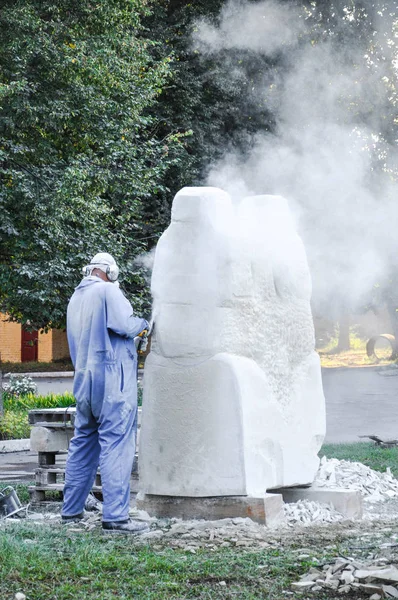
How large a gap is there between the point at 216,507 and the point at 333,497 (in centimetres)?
126

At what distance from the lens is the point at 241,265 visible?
7180 millimetres

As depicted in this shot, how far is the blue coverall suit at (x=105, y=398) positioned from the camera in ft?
21.7

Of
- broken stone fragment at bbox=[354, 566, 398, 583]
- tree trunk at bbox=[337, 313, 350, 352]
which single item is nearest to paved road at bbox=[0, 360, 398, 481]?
broken stone fragment at bbox=[354, 566, 398, 583]

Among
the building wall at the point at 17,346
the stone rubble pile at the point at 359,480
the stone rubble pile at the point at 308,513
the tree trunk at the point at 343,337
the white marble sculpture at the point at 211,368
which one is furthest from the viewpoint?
the tree trunk at the point at 343,337

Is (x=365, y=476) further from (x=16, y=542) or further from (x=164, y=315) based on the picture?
(x=16, y=542)

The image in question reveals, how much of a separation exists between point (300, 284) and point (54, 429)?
8.48 feet

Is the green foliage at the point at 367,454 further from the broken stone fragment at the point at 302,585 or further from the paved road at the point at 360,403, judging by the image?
the broken stone fragment at the point at 302,585

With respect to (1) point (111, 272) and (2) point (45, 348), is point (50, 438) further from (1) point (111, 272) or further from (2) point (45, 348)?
(2) point (45, 348)

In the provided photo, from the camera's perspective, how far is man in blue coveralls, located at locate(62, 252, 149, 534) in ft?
21.6

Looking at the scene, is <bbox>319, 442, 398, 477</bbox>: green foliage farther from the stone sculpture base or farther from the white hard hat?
the white hard hat

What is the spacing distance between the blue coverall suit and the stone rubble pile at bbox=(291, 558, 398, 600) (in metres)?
1.99

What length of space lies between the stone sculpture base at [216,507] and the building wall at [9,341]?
31.3m

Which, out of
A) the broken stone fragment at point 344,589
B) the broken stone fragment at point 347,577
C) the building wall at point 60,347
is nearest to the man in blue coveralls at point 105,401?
the broken stone fragment at point 347,577

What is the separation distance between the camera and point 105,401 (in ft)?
21.8
